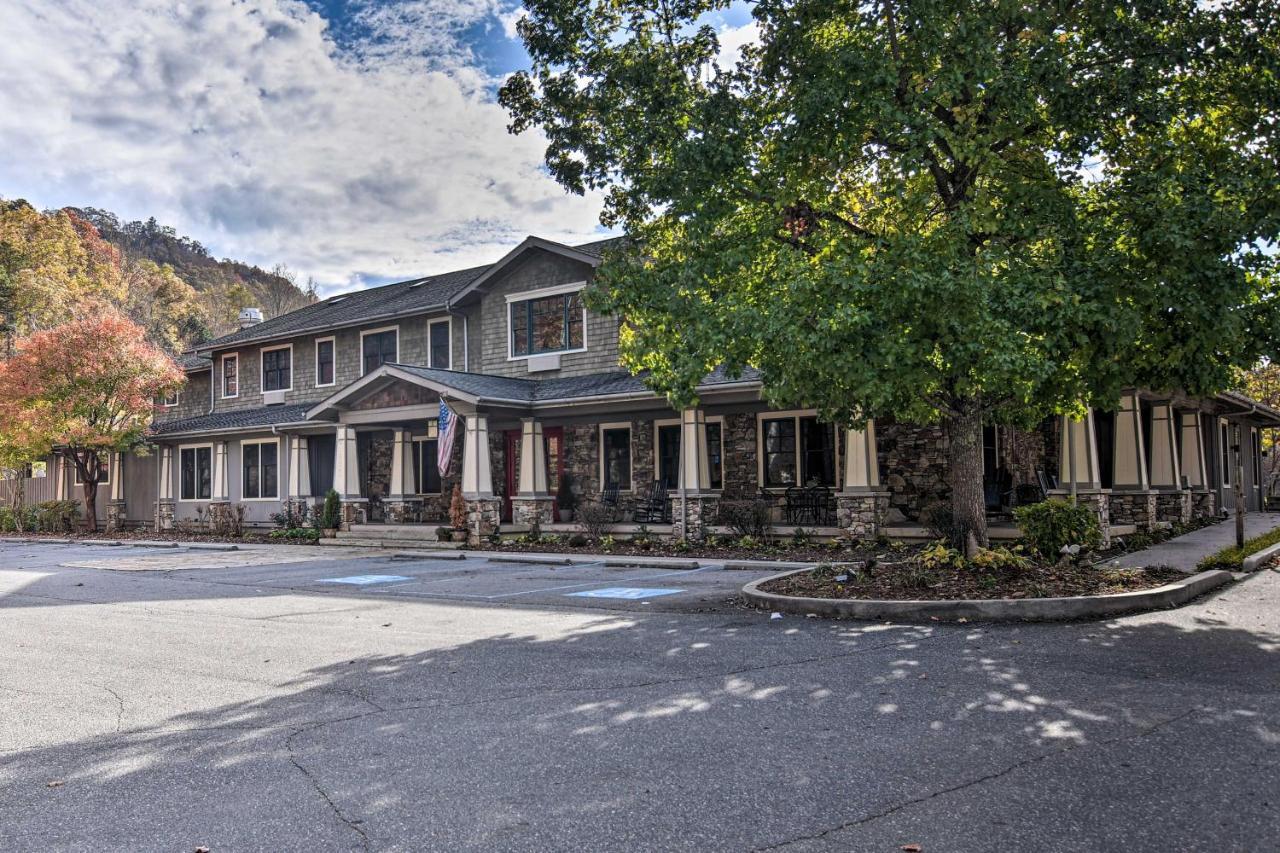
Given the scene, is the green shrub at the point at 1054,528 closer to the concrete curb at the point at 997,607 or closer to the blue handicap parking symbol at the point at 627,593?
the concrete curb at the point at 997,607

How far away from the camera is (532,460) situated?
69.2ft

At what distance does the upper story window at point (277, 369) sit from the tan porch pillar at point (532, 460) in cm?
1144

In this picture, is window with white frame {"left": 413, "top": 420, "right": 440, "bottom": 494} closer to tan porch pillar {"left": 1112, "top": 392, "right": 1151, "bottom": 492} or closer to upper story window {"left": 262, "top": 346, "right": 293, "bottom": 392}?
upper story window {"left": 262, "top": 346, "right": 293, "bottom": 392}

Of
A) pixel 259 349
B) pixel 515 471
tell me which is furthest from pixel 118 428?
pixel 515 471

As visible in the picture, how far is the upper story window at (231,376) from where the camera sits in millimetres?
30444

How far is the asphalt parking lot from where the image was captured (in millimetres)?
3881

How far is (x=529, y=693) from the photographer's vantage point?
6.32 meters

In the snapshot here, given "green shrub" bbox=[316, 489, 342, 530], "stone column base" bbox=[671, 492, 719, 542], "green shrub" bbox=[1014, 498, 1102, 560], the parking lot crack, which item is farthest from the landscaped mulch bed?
"green shrub" bbox=[316, 489, 342, 530]

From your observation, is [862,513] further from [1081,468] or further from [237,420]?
[237,420]

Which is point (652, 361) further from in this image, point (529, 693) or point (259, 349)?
point (259, 349)

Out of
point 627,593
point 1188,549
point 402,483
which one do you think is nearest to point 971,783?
point 627,593

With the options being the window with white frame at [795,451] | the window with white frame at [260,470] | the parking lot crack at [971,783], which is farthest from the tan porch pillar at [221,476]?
the parking lot crack at [971,783]

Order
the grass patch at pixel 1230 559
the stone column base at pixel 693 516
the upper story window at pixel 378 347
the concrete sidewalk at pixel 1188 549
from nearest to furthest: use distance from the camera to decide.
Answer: the grass patch at pixel 1230 559
the concrete sidewalk at pixel 1188 549
the stone column base at pixel 693 516
the upper story window at pixel 378 347

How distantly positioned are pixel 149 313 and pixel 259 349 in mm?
35406
